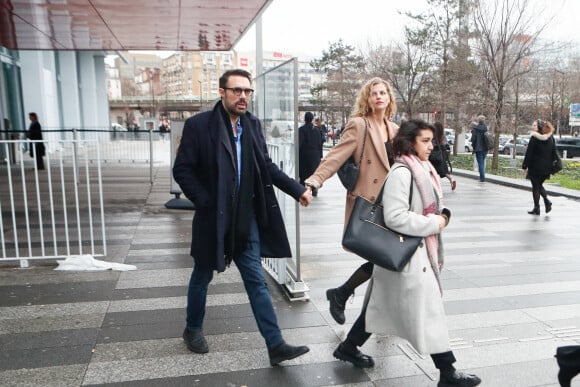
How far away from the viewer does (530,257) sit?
21.6 ft

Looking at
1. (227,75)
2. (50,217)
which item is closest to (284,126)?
(227,75)

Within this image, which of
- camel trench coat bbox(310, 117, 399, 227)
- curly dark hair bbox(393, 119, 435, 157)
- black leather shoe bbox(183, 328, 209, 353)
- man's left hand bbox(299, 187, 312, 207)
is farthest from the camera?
camel trench coat bbox(310, 117, 399, 227)

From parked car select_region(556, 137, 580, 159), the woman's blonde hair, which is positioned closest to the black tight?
the woman's blonde hair

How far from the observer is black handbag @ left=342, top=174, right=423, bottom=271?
2961 mm

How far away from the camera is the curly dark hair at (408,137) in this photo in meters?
3.10

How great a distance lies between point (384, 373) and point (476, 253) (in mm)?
3829

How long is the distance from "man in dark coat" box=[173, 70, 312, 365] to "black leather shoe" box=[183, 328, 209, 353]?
45 cm

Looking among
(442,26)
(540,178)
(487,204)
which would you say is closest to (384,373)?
(540,178)

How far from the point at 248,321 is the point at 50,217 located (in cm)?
576

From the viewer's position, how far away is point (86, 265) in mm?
Result: 5758

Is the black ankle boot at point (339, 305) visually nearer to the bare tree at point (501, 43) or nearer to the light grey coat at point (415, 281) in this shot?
the light grey coat at point (415, 281)

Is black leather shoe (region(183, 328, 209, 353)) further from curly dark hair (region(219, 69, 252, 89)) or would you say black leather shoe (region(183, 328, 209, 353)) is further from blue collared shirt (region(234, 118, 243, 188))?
curly dark hair (region(219, 69, 252, 89))

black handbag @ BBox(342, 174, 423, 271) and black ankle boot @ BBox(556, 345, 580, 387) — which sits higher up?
black handbag @ BBox(342, 174, 423, 271)

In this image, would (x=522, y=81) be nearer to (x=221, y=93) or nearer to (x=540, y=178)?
(x=540, y=178)
